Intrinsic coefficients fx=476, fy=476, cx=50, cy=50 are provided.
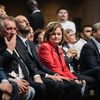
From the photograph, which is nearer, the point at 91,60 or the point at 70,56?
the point at 91,60

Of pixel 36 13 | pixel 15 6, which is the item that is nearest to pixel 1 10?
pixel 36 13

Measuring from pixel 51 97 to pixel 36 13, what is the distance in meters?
2.80

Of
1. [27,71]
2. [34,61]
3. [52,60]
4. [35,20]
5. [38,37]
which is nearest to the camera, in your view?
[27,71]

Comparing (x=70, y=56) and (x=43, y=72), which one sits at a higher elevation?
(x=43, y=72)

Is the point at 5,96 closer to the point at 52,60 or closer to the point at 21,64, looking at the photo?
the point at 21,64

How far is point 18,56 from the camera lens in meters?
6.02

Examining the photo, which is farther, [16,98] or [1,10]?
[1,10]

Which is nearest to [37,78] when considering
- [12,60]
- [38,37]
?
[12,60]

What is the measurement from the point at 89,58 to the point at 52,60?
0.58 meters

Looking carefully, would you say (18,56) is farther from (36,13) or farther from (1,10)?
(36,13)

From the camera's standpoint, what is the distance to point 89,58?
686cm

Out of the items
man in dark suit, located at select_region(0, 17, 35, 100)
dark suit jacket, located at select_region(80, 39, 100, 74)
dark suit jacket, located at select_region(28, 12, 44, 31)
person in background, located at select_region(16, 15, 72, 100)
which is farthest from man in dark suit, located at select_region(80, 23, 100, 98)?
dark suit jacket, located at select_region(28, 12, 44, 31)

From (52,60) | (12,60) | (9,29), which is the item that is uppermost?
(9,29)

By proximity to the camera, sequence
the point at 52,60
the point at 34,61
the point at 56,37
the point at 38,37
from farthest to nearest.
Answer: the point at 38,37
the point at 56,37
the point at 52,60
the point at 34,61
